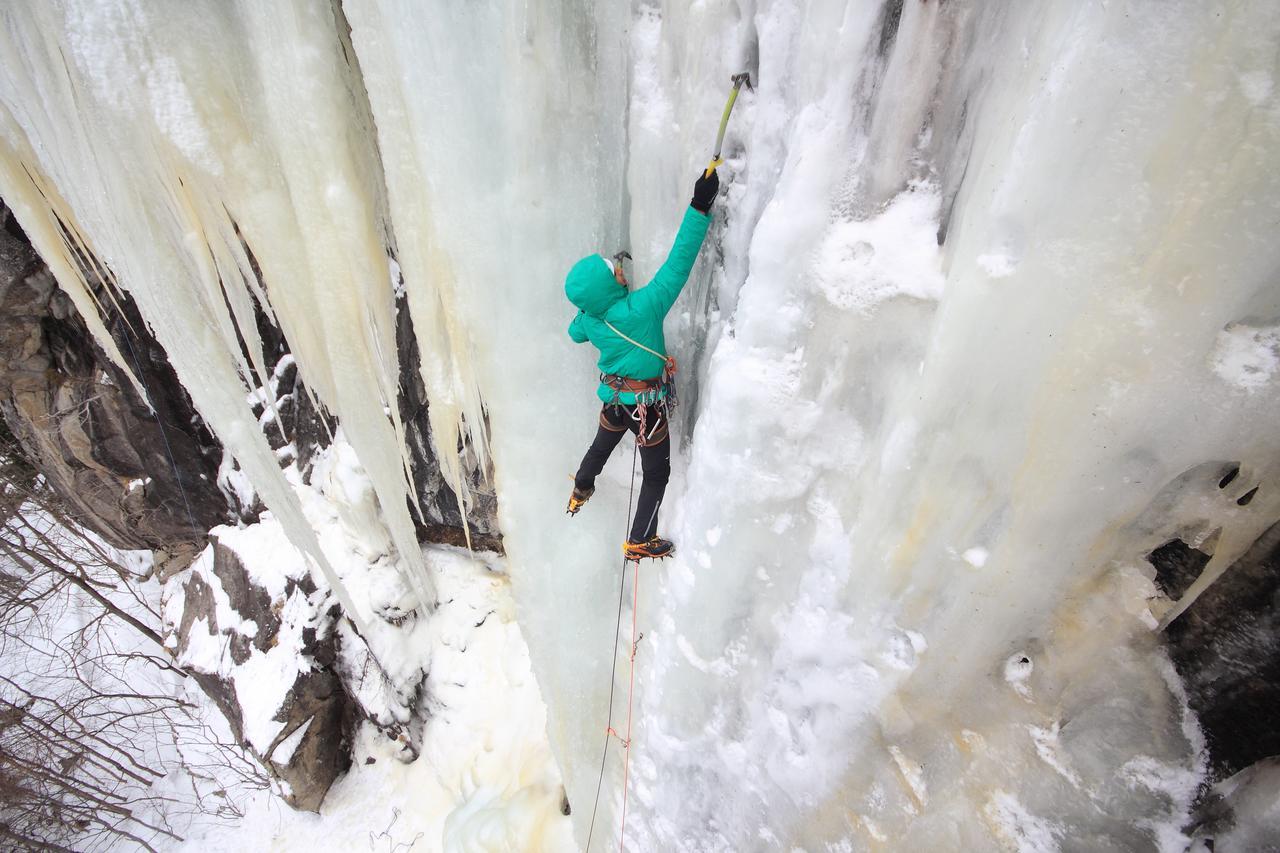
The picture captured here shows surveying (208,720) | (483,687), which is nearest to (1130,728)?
(483,687)

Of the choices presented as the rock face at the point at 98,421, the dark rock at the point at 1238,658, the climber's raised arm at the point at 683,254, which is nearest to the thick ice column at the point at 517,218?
the climber's raised arm at the point at 683,254

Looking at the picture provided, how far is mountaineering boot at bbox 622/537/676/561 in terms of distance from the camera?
6.94 ft

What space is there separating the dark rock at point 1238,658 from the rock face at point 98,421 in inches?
208

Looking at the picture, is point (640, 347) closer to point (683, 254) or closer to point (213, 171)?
point (683, 254)

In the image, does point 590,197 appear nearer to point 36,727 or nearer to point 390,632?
point 390,632

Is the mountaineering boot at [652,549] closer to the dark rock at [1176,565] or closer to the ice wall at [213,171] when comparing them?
the dark rock at [1176,565]

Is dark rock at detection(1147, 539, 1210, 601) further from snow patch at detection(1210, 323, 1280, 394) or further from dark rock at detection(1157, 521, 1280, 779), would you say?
snow patch at detection(1210, 323, 1280, 394)

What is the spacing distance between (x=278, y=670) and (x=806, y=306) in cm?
461

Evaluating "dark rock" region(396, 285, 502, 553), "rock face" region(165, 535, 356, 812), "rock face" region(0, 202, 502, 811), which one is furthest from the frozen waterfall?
"rock face" region(165, 535, 356, 812)

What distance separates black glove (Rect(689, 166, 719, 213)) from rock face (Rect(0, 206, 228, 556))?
414 cm

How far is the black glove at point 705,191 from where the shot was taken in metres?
1.54

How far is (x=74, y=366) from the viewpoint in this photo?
14.2 ft

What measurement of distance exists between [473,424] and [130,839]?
5.60m

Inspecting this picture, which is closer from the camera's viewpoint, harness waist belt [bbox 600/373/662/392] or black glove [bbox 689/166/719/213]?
black glove [bbox 689/166/719/213]
